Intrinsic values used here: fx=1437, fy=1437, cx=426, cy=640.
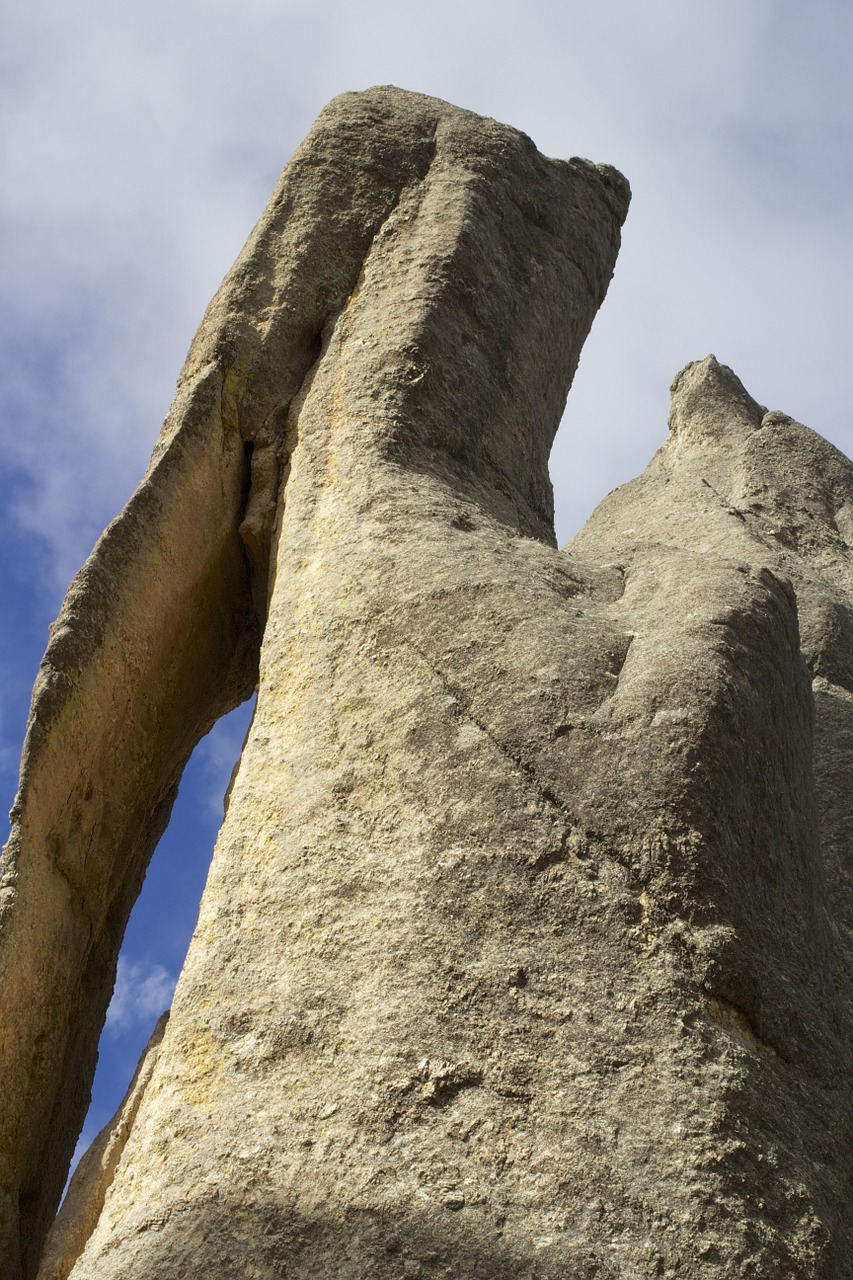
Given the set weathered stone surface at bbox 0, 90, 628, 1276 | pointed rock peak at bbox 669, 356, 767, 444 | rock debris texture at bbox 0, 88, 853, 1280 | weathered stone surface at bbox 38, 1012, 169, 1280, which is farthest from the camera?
pointed rock peak at bbox 669, 356, 767, 444

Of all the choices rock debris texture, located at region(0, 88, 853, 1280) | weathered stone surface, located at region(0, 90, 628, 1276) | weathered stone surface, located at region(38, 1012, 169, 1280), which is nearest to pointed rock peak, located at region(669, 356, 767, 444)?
weathered stone surface, located at region(0, 90, 628, 1276)

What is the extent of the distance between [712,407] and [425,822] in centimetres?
509

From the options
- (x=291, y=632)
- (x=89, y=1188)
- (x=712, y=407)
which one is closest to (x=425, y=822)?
(x=291, y=632)

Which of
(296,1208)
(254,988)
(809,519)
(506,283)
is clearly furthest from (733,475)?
(296,1208)

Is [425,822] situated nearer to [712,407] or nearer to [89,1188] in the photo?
[89,1188]

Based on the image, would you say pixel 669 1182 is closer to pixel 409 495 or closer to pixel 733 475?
pixel 409 495

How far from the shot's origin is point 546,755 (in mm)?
3641

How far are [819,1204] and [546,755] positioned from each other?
1.20 m

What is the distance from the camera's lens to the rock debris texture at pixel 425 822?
9.83 ft

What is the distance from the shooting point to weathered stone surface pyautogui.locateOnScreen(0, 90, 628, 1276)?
332 centimetres

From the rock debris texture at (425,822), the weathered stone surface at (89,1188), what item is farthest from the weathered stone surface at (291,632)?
the weathered stone surface at (89,1188)

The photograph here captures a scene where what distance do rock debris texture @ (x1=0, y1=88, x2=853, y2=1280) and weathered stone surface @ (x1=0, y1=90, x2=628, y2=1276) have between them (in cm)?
1

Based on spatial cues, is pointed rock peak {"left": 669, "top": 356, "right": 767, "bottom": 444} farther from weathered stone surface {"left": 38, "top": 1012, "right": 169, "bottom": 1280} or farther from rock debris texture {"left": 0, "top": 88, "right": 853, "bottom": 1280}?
weathered stone surface {"left": 38, "top": 1012, "right": 169, "bottom": 1280}

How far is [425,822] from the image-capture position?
Result: 11.8ft
